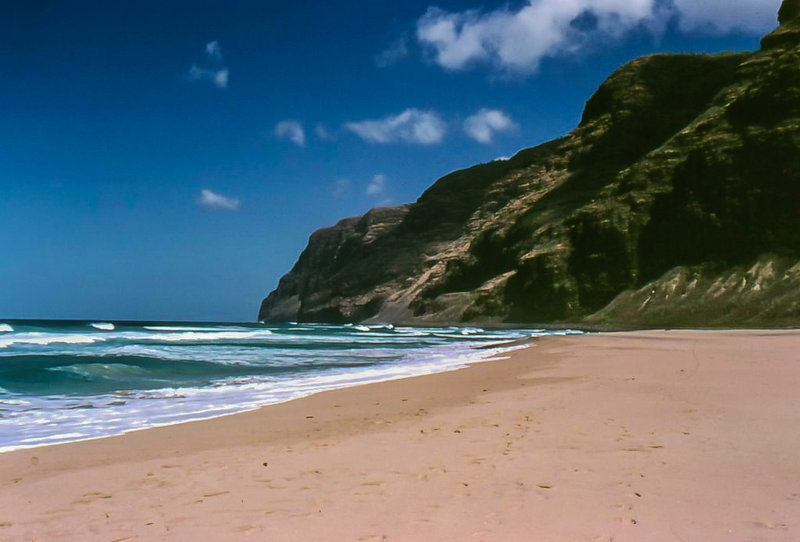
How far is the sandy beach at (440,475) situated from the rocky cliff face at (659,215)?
2579 inches

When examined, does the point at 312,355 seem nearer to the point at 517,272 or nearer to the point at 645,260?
the point at 645,260

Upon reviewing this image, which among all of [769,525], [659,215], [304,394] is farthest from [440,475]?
[659,215]

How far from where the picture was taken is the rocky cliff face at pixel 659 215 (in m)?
75.2

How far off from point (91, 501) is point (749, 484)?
5853mm

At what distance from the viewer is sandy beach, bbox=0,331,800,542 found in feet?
14.9

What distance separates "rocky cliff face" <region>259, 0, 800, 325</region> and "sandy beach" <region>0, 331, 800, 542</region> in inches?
2579

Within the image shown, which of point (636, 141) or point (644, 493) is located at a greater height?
point (636, 141)

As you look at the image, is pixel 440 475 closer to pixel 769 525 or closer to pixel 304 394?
pixel 769 525

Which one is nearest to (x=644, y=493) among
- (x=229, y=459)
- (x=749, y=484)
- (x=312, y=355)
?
(x=749, y=484)

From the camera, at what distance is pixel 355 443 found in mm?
7895

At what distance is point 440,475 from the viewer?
19.6 ft

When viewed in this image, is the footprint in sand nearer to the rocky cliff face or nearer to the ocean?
the ocean

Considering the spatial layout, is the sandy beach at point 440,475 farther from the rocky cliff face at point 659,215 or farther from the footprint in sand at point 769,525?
the rocky cliff face at point 659,215

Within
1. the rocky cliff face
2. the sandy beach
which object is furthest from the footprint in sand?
the rocky cliff face
